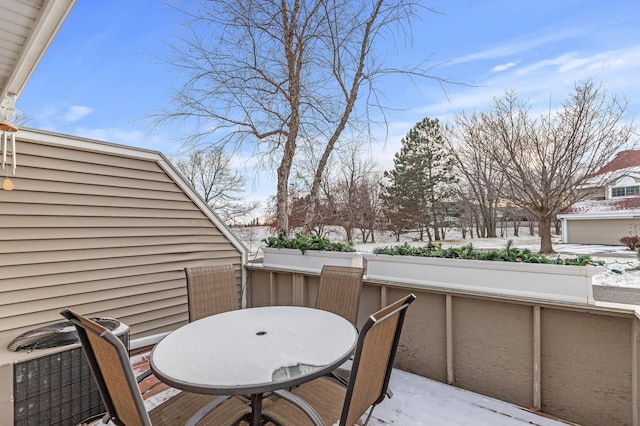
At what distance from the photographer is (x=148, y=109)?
511 cm

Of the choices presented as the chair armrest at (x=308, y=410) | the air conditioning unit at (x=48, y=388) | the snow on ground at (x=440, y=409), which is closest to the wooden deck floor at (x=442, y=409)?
the snow on ground at (x=440, y=409)

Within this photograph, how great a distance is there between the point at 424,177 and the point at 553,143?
701 centimetres

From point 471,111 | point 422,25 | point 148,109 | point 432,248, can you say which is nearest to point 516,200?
point 471,111

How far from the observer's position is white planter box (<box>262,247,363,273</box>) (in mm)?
3284

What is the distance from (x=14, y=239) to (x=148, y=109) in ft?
10.8

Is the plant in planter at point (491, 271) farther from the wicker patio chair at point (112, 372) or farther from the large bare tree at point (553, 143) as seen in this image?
the large bare tree at point (553, 143)

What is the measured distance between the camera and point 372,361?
1342 mm

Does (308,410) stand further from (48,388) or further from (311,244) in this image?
(311,244)

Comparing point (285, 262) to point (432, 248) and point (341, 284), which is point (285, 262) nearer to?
point (341, 284)

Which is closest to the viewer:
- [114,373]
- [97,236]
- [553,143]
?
[114,373]

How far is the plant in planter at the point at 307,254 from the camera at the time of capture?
332 centimetres

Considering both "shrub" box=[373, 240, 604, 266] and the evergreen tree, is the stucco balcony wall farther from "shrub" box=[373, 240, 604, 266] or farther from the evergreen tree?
the evergreen tree

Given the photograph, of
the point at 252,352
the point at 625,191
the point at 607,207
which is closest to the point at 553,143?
the point at 607,207

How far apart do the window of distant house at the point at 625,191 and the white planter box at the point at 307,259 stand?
17.8 meters
